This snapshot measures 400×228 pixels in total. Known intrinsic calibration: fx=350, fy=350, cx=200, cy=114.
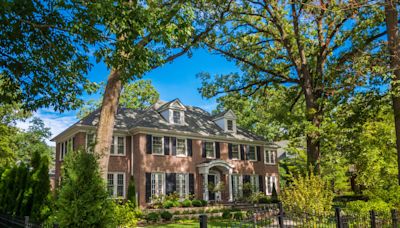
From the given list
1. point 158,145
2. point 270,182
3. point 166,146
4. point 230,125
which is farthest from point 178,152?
point 270,182

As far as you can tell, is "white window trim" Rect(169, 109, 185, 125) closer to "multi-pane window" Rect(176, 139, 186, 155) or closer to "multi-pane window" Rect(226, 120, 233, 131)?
"multi-pane window" Rect(176, 139, 186, 155)

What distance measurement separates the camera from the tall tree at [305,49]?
55.1ft

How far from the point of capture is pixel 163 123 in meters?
26.0

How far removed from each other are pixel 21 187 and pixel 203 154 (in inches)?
599

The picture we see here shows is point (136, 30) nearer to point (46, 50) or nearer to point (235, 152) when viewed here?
point (46, 50)

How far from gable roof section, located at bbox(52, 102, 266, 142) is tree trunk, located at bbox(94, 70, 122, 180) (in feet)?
39.4

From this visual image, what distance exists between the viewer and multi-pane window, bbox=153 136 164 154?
2473 cm

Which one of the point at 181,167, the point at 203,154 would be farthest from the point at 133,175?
the point at 203,154

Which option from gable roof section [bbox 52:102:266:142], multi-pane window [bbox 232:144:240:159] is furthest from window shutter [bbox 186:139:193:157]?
multi-pane window [bbox 232:144:240:159]

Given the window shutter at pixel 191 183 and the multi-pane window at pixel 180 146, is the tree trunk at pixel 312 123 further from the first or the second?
the multi-pane window at pixel 180 146

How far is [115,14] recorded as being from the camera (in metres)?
7.10

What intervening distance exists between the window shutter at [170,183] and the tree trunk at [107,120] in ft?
44.5

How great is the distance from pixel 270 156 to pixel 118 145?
14.6 m

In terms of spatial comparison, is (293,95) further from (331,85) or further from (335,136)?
(335,136)
